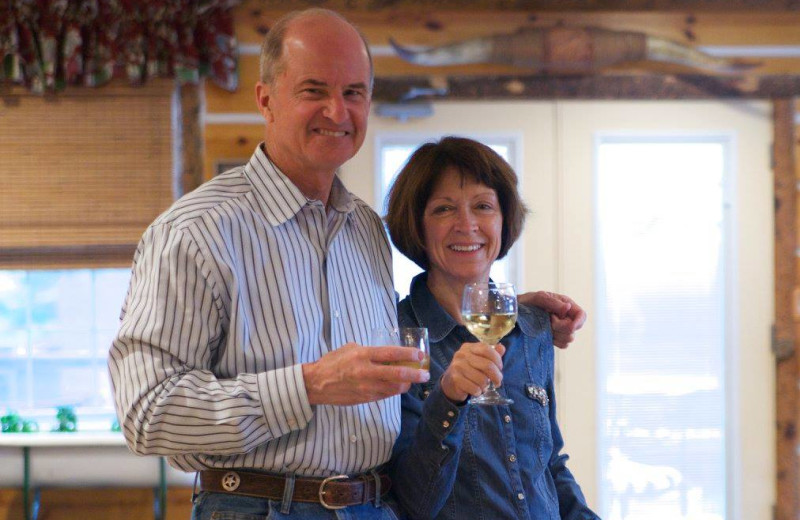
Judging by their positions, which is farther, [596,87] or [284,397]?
[596,87]

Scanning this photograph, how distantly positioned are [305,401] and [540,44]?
3000mm

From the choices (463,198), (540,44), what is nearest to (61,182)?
(540,44)

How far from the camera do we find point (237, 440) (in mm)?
1380

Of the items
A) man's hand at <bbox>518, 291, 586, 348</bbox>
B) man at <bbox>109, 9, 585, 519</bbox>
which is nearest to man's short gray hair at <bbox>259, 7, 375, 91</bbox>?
man at <bbox>109, 9, 585, 519</bbox>

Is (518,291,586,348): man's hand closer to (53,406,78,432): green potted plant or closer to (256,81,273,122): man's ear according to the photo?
(256,81,273,122): man's ear

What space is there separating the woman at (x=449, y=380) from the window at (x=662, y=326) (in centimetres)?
223

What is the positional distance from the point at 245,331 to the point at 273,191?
0.87 ft

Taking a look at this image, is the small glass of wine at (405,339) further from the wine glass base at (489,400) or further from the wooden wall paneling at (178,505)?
the wooden wall paneling at (178,505)

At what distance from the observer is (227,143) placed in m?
4.03

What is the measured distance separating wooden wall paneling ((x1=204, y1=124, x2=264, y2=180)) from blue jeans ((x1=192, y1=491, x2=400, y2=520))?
2.66 m

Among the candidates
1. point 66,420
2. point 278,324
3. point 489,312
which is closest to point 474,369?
point 489,312

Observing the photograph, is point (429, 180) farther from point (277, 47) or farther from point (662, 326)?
point (662, 326)

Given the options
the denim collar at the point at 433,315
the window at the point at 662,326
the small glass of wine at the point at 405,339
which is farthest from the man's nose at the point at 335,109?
the window at the point at 662,326

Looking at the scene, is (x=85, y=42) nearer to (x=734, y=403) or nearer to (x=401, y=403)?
(x=401, y=403)
